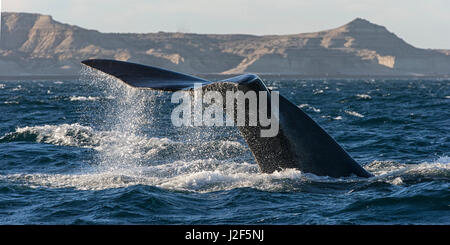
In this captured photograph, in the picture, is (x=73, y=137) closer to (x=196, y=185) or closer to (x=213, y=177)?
(x=213, y=177)

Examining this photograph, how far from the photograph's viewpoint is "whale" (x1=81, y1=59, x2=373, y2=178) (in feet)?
22.7

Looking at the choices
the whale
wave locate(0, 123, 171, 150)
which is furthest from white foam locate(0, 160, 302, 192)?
wave locate(0, 123, 171, 150)

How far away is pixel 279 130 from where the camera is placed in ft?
24.9

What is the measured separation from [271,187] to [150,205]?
1588 mm

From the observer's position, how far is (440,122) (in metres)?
20.4

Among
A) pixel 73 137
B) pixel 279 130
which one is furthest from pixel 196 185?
pixel 73 137

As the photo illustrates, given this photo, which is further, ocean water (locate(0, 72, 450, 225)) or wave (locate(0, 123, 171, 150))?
wave (locate(0, 123, 171, 150))

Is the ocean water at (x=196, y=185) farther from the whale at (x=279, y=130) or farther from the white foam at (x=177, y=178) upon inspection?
the whale at (x=279, y=130)

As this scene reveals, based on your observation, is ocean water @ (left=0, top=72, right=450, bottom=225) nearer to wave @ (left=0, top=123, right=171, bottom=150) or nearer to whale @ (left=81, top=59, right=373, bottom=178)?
wave @ (left=0, top=123, right=171, bottom=150)

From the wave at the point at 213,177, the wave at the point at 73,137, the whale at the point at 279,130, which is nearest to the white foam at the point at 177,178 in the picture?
the wave at the point at 213,177

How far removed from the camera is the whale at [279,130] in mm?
6922

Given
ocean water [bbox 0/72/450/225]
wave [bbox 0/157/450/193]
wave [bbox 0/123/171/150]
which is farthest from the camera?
wave [bbox 0/123/171/150]
